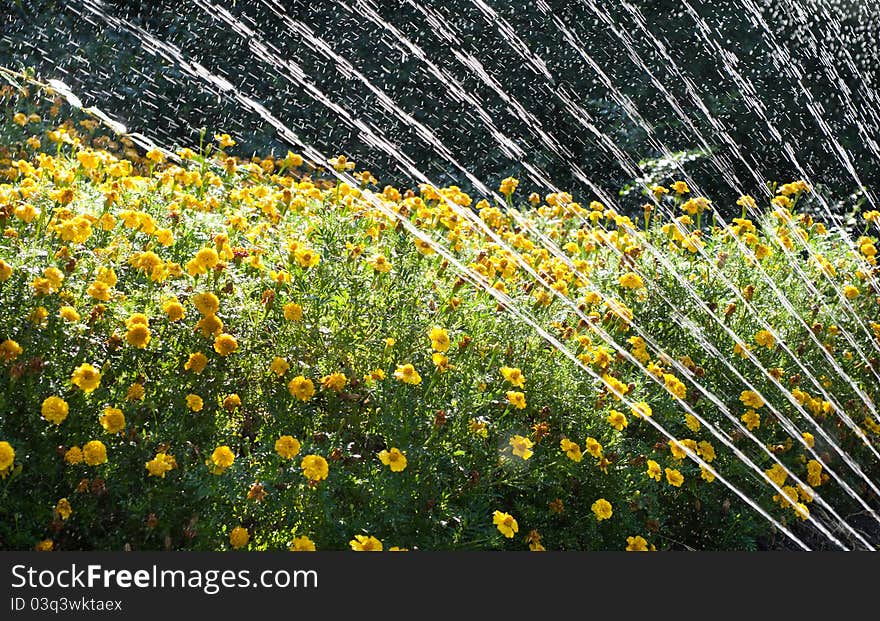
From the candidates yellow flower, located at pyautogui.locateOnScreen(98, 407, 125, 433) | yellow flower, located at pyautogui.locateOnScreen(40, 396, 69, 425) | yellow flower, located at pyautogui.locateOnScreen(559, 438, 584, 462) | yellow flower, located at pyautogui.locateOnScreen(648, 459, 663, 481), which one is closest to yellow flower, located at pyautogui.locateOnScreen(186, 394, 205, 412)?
yellow flower, located at pyautogui.locateOnScreen(98, 407, 125, 433)

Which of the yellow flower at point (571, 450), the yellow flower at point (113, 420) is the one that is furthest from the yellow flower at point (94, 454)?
the yellow flower at point (571, 450)

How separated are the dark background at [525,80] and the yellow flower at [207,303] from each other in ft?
15.2

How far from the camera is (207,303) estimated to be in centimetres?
241

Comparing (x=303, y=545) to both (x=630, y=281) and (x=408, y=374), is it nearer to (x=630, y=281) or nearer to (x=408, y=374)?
(x=408, y=374)

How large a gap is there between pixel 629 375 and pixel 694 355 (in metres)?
0.46

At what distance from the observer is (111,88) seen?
22.9 ft

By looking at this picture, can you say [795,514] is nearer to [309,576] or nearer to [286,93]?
[309,576]

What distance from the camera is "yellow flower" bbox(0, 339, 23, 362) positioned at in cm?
219

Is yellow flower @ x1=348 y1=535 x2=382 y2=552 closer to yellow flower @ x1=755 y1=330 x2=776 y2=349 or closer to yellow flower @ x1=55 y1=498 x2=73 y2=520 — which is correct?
yellow flower @ x1=55 y1=498 x2=73 y2=520

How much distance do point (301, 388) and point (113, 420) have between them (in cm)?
46

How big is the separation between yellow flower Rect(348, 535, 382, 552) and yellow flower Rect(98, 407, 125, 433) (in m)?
0.62

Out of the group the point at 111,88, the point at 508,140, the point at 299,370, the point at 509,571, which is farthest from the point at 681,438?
the point at 111,88

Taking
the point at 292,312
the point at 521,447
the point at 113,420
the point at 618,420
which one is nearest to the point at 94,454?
the point at 113,420

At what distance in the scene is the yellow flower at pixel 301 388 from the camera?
2365 mm
